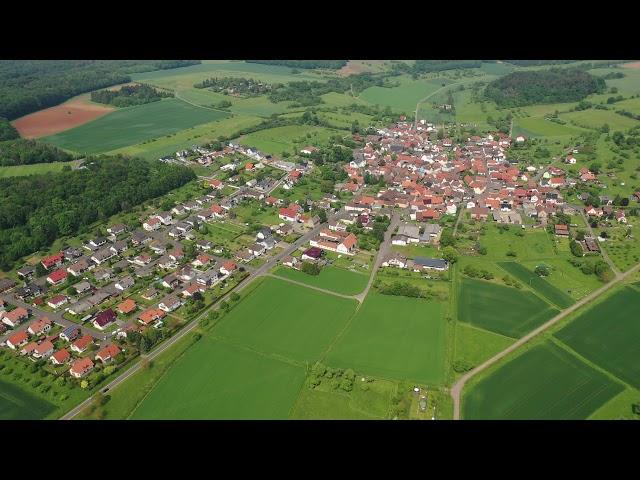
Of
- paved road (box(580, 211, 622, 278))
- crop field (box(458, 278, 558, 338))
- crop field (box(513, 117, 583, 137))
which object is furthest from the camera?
crop field (box(513, 117, 583, 137))

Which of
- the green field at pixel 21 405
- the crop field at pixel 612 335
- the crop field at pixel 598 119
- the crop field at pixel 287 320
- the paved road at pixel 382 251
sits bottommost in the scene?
the green field at pixel 21 405

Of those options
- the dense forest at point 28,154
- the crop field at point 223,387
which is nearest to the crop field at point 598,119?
the crop field at point 223,387

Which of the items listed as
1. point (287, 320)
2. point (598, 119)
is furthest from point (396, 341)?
point (598, 119)

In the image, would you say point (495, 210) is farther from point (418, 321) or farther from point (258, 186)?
point (258, 186)

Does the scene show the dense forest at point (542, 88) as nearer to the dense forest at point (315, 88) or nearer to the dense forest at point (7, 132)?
the dense forest at point (315, 88)

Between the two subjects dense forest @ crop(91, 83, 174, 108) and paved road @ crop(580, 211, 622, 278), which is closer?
paved road @ crop(580, 211, 622, 278)

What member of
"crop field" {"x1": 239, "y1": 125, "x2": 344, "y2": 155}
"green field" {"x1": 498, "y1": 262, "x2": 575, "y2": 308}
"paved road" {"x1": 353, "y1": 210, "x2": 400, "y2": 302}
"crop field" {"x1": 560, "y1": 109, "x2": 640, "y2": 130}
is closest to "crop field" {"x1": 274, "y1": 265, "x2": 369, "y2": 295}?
"paved road" {"x1": 353, "y1": 210, "x2": 400, "y2": 302}

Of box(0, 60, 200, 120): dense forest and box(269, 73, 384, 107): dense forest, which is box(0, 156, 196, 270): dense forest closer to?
box(0, 60, 200, 120): dense forest
